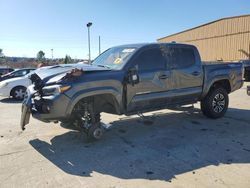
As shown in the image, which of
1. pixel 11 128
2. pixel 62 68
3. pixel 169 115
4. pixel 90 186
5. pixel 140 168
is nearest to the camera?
pixel 90 186

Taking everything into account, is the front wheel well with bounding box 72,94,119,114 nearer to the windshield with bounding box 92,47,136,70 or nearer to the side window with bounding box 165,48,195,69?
the windshield with bounding box 92,47,136,70

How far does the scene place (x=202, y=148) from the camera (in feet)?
18.7

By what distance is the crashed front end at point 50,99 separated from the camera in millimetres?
5461

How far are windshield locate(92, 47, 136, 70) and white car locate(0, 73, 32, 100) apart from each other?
663cm

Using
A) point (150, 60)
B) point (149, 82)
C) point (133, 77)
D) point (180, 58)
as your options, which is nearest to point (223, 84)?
point (180, 58)

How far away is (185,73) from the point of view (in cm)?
745

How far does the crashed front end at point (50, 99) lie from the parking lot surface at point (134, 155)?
0.67 metres

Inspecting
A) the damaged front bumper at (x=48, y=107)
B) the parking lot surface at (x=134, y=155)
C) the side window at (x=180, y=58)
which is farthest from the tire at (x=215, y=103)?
the damaged front bumper at (x=48, y=107)

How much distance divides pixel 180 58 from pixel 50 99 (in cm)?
345

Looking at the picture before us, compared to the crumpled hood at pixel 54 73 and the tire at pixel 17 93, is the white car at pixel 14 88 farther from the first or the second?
the crumpled hood at pixel 54 73

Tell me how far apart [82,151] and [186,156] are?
1.83 metres

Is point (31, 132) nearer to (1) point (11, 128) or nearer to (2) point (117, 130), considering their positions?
(1) point (11, 128)

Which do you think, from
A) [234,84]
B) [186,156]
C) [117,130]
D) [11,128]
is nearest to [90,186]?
[186,156]

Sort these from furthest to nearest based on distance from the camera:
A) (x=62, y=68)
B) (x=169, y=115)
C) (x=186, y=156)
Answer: (x=169, y=115) → (x=62, y=68) → (x=186, y=156)
